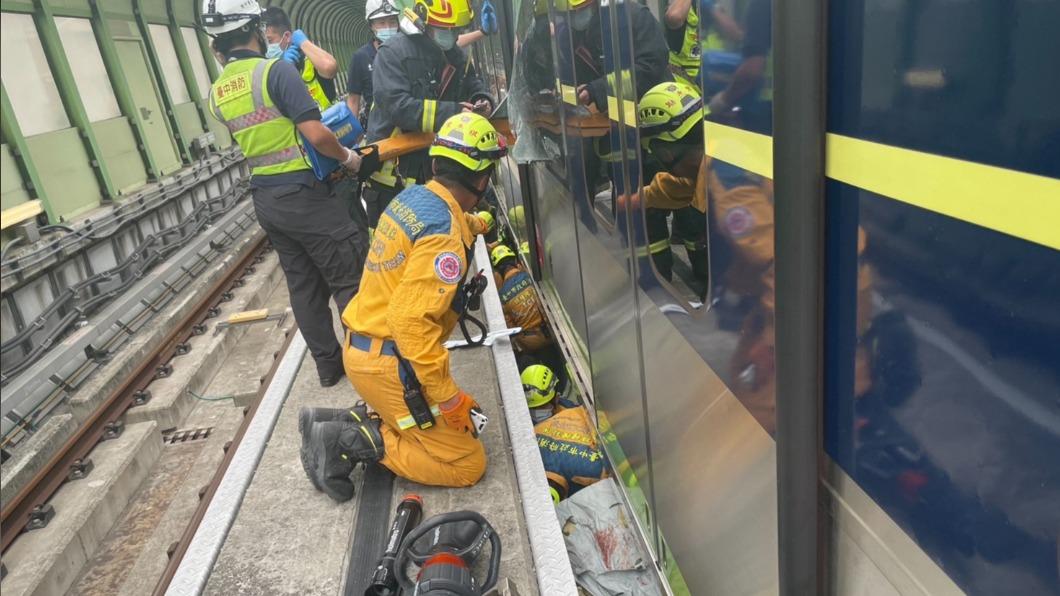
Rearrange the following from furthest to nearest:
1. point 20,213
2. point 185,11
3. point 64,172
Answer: point 185,11
point 64,172
point 20,213

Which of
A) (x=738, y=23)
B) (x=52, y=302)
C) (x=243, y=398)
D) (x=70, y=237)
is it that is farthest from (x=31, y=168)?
(x=738, y=23)

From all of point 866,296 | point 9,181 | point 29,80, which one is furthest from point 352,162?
point 29,80

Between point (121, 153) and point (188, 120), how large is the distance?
9.90ft

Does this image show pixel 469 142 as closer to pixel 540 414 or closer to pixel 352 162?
pixel 352 162

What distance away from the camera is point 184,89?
13695 mm

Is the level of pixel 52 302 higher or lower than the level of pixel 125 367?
higher

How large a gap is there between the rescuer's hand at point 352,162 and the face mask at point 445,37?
101 cm

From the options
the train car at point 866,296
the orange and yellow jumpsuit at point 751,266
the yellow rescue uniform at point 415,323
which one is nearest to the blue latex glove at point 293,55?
the yellow rescue uniform at point 415,323

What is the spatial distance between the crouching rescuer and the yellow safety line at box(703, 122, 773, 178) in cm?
169

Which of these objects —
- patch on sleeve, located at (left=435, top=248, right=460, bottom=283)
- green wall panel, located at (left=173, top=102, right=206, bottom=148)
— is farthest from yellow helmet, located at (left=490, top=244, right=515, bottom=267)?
green wall panel, located at (left=173, top=102, right=206, bottom=148)

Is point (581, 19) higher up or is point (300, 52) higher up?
point (300, 52)

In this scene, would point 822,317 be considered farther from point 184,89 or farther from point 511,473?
point 184,89

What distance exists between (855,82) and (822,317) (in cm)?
41

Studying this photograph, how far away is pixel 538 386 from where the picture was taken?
4793 mm
